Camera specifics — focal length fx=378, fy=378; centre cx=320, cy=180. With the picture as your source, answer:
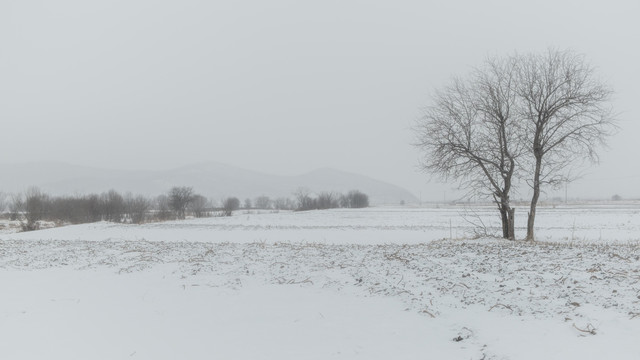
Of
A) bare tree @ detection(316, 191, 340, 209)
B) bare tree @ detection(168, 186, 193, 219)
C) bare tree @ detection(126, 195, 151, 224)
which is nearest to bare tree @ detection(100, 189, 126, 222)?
bare tree @ detection(126, 195, 151, 224)

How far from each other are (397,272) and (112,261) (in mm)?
9239

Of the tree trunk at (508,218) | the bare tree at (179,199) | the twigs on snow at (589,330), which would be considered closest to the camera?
the twigs on snow at (589,330)

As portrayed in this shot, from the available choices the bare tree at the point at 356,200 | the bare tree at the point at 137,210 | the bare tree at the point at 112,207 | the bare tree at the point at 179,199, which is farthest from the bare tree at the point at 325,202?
the bare tree at the point at 112,207

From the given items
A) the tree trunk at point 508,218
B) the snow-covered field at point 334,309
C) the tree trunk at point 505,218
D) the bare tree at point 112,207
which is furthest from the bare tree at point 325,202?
the snow-covered field at point 334,309

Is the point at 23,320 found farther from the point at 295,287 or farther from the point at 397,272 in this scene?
the point at 397,272

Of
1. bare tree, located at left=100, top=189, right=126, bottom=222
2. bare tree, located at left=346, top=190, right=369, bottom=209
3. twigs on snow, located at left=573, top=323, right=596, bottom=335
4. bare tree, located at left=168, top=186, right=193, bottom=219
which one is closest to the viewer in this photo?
twigs on snow, located at left=573, top=323, right=596, bottom=335

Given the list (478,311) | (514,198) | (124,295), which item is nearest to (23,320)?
(124,295)

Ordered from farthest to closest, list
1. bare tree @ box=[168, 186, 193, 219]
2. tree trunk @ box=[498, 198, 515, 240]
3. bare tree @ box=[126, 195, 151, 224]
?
bare tree @ box=[168, 186, 193, 219] → bare tree @ box=[126, 195, 151, 224] → tree trunk @ box=[498, 198, 515, 240]

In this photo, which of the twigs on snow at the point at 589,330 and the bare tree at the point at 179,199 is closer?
the twigs on snow at the point at 589,330

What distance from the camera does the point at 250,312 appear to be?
25.1ft

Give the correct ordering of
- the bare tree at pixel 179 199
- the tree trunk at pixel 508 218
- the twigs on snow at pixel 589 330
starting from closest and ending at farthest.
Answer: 1. the twigs on snow at pixel 589 330
2. the tree trunk at pixel 508 218
3. the bare tree at pixel 179 199

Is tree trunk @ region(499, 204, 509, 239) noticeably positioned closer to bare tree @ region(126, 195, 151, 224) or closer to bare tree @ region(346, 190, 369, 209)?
bare tree @ region(126, 195, 151, 224)

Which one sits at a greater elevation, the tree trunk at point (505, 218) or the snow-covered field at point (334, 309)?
the tree trunk at point (505, 218)

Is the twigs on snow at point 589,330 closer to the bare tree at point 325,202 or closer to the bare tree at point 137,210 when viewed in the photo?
the bare tree at point 137,210
